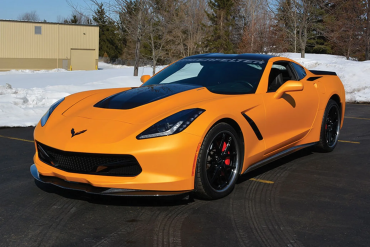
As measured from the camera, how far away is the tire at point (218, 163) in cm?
371

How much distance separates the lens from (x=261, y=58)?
5.21 m

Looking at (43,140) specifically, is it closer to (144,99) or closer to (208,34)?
(144,99)

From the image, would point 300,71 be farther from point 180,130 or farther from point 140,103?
point 180,130

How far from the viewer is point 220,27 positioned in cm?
4975

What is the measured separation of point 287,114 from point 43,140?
8.72ft

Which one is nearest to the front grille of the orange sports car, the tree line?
the orange sports car

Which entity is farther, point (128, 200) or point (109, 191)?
point (128, 200)

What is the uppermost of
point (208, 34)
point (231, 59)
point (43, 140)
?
point (208, 34)

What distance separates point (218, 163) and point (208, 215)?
0.54 metres

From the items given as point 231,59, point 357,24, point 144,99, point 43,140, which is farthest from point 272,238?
point 357,24

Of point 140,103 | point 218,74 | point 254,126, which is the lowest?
point 254,126

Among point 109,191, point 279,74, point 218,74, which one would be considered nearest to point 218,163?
point 109,191

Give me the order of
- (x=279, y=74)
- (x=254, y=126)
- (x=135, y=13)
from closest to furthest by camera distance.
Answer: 1. (x=254, y=126)
2. (x=279, y=74)
3. (x=135, y=13)

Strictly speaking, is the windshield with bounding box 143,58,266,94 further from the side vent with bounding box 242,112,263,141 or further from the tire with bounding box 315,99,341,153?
the tire with bounding box 315,99,341,153
